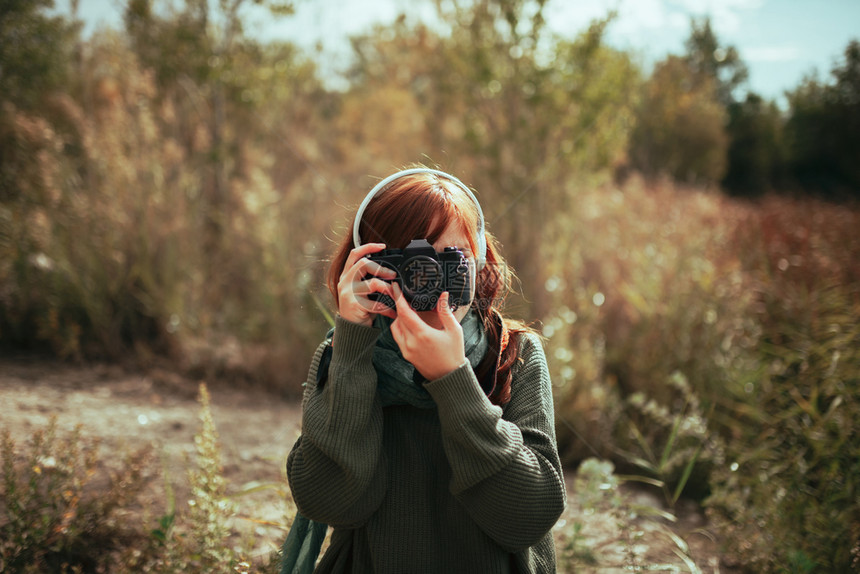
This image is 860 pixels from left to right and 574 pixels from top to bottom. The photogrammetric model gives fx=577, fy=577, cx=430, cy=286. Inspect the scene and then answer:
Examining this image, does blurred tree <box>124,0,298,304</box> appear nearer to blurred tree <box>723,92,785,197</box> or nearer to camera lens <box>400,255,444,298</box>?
camera lens <box>400,255,444,298</box>

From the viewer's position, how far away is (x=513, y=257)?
14.1 feet

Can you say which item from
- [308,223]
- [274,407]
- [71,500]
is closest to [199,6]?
[308,223]

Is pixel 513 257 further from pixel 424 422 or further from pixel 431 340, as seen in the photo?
pixel 431 340

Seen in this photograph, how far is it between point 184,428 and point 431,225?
8.23 ft

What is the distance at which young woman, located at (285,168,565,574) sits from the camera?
1.06 metres

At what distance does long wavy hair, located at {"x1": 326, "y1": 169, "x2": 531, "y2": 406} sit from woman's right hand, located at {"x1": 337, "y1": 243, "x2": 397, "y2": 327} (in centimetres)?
9

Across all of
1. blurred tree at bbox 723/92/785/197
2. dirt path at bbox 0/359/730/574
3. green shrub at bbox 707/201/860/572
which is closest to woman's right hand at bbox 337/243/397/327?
dirt path at bbox 0/359/730/574

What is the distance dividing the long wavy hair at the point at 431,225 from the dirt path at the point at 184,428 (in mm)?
932

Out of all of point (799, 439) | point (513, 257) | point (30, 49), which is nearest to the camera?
point (799, 439)

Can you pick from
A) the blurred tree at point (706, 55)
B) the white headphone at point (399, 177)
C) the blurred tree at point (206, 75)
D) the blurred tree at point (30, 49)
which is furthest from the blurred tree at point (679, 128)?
the white headphone at point (399, 177)

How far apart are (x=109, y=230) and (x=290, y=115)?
4.22 m

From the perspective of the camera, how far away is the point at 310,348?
3.85 m

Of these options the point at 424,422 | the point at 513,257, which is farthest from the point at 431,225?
the point at 513,257

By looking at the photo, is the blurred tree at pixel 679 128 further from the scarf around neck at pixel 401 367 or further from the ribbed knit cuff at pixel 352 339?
the ribbed knit cuff at pixel 352 339
